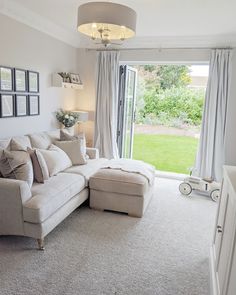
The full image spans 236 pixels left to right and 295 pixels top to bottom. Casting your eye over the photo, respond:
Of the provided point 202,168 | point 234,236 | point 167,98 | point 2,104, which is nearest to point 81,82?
point 2,104

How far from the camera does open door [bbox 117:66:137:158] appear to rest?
506 cm

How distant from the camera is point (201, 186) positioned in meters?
4.01

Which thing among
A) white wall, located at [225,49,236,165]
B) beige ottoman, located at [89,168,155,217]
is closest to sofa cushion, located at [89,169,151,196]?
beige ottoman, located at [89,168,155,217]

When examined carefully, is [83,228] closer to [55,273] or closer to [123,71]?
[55,273]

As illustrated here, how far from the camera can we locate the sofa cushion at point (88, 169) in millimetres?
3369

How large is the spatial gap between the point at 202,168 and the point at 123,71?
2330mm

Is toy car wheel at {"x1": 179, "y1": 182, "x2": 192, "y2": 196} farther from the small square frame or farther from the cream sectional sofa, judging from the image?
the small square frame

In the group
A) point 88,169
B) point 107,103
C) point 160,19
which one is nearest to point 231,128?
point 160,19

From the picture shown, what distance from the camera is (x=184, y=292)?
1993 mm

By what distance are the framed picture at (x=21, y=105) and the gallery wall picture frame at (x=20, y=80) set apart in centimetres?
11

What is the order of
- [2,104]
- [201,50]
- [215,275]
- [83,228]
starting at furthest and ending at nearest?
[201,50] < [2,104] < [83,228] < [215,275]

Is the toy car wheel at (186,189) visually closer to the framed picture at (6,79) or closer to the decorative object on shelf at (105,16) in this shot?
the decorative object on shelf at (105,16)

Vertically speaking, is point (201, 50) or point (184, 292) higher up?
point (201, 50)

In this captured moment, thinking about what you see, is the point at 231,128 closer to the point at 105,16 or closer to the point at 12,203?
the point at 105,16
